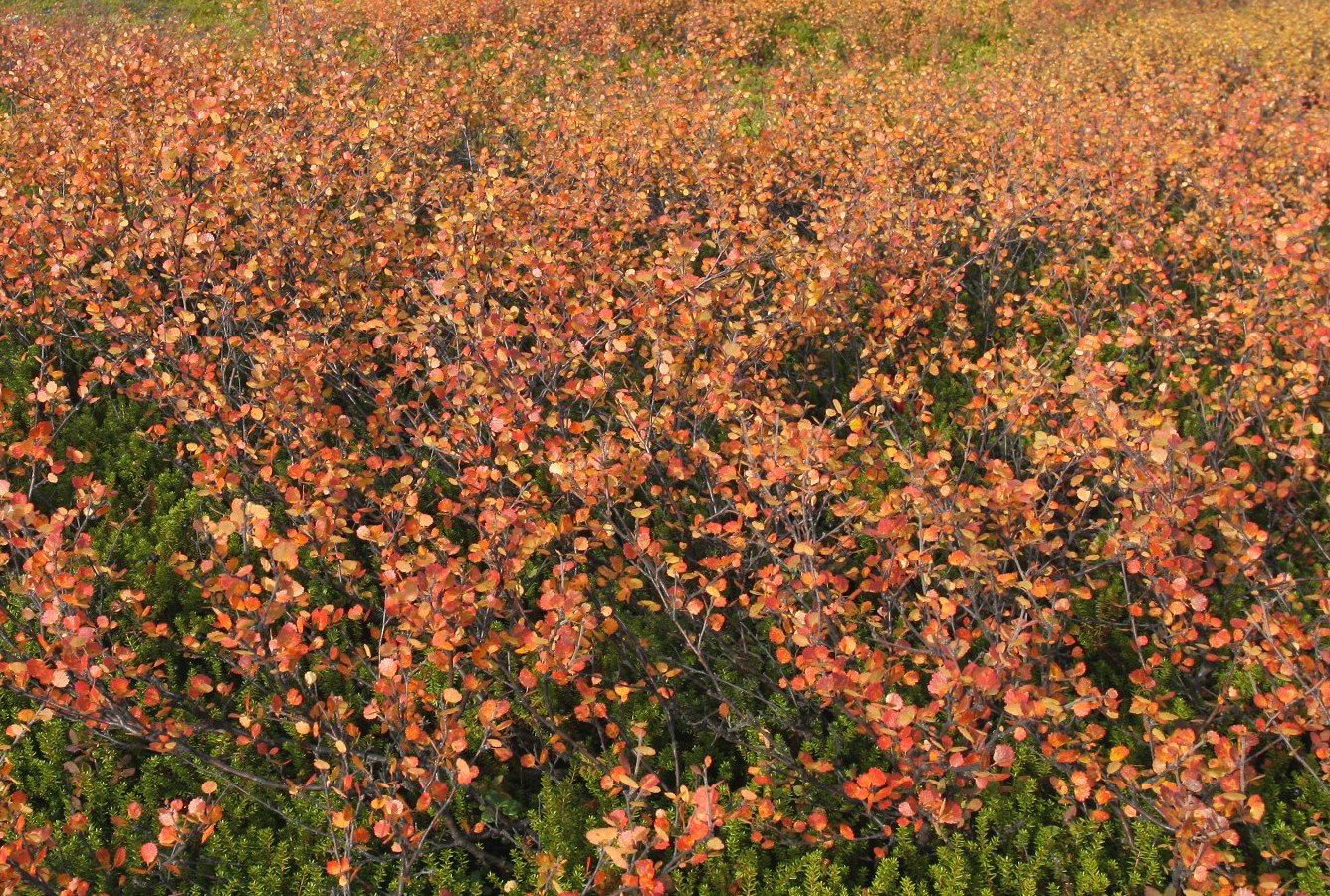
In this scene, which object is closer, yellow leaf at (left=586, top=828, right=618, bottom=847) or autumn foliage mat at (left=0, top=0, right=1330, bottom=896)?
yellow leaf at (left=586, top=828, right=618, bottom=847)

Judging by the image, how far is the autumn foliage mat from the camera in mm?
2850

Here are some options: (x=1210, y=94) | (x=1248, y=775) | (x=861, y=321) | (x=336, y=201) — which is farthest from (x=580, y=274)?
(x=1210, y=94)

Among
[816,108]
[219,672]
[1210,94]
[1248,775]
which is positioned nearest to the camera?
[1248,775]

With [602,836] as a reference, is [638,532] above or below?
above

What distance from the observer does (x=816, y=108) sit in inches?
295

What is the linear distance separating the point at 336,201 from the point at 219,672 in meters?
4.23

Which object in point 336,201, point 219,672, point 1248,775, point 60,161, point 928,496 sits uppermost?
point 60,161

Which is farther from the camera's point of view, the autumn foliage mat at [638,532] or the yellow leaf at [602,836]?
the autumn foliage mat at [638,532]

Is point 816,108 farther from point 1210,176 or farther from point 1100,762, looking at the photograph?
point 1100,762

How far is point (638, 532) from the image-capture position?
3084 millimetres

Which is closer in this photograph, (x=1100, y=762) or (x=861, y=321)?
(x=1100, y=762)

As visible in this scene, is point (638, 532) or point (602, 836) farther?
point (638, 532)

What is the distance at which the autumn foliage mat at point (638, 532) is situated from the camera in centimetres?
285

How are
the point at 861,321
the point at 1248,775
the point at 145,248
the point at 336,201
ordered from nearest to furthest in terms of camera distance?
the point at 1248,775
the point at 145,248
the point at 861,321
the point at 336,201
